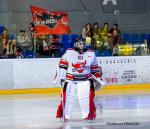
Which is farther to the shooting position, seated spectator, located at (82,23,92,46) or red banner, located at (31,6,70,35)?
red banner, located at (31,6,70,35)

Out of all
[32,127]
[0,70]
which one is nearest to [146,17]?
[0,70]

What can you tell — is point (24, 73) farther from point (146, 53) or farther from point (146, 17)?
point (146, 17)

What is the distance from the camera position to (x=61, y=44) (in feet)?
49.0

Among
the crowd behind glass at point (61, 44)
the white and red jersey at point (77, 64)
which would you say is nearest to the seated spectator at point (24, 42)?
the crowd behind glass at point (61, 44)

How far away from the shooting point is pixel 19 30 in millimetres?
15062

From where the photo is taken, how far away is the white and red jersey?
8180mm

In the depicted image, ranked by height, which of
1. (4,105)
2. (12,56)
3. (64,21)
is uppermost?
(64,21)

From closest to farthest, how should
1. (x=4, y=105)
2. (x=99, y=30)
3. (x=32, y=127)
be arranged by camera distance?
1. (x=32, y=127)
2. (x=4, y=105)
3. (x=99, y=30)

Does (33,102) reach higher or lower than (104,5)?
lower

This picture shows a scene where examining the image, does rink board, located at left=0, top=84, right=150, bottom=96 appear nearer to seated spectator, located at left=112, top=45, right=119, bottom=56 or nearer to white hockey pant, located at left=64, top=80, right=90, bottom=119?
seated spectator, located at left=112, top=45, right=119, bottom=56

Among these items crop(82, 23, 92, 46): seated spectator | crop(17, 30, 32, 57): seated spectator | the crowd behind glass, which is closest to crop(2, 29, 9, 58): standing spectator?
the crowd behind glass

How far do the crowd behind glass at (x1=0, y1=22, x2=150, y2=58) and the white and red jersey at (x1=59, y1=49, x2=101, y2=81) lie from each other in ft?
19.3

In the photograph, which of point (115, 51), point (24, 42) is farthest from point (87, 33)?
point (24, 42)

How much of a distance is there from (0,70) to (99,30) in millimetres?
3493
